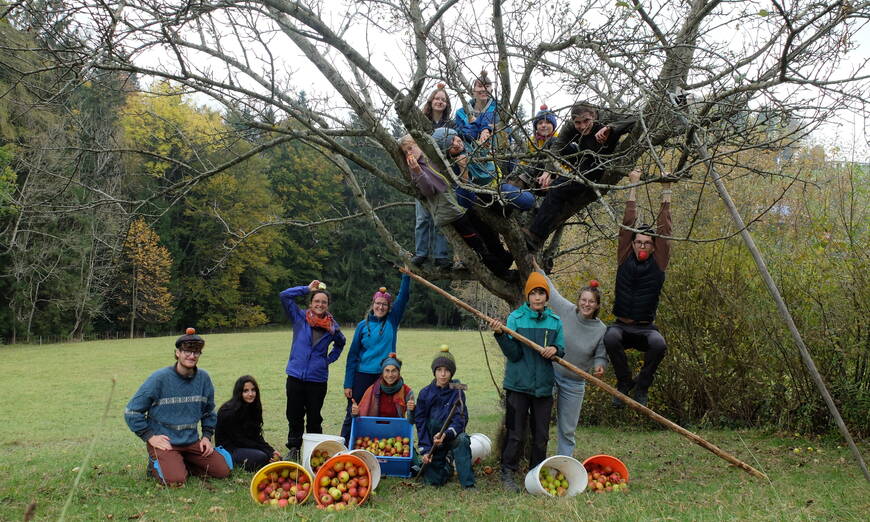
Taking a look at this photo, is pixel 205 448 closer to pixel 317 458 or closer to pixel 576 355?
pixel 317 458

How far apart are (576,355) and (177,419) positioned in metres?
3.89

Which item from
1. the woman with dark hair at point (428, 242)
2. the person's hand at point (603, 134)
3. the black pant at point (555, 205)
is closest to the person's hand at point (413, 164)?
the woman with dark hair at point (428, 242)

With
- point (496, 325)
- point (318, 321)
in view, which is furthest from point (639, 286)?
point (318, 321)

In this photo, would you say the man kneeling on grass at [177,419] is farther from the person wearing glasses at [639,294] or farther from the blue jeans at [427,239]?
the person wearing glasses at [639,294]

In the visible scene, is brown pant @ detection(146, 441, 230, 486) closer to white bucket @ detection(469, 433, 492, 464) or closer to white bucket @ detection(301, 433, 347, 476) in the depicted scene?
white bucket @ detection(301, 433, 347, 476)

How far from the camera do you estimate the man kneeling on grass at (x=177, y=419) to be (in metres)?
6.00

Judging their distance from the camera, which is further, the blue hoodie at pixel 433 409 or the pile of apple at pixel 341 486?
the blue hoodie at pixel 433 409

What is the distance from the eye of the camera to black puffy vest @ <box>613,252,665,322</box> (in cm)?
592

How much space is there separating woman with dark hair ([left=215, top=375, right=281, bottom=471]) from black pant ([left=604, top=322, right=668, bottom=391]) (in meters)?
3.57

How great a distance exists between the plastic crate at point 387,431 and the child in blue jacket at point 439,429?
16cm

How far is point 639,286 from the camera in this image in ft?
19.6

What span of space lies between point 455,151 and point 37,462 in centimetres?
589

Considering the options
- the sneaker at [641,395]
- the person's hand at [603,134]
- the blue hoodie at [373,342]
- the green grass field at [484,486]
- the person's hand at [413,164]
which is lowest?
the green grass field at [484,486]

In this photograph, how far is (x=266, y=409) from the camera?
13.5m
